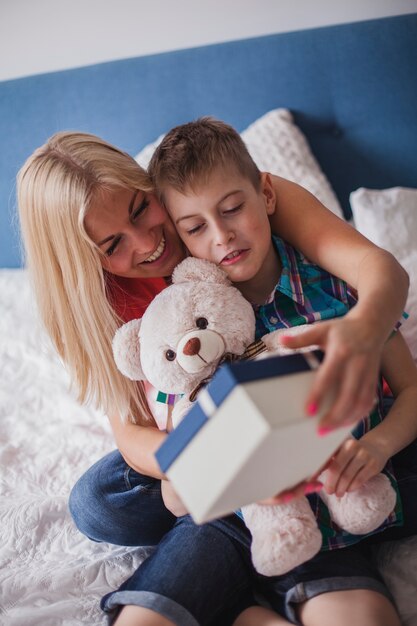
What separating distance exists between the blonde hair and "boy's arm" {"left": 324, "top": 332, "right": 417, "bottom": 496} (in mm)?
418

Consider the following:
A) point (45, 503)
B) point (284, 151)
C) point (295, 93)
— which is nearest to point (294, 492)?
point (45, 503)

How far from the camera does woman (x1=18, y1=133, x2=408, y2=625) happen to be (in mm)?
932

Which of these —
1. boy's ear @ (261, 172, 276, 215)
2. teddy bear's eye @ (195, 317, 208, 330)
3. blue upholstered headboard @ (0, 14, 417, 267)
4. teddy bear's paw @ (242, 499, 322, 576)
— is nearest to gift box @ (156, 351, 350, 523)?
teddy bear's paw @ (242, 499, 322, 576)

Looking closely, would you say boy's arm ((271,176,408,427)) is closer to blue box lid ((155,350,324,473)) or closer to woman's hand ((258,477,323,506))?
blue box lid ((155,350,324,473))

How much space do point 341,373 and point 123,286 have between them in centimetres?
66

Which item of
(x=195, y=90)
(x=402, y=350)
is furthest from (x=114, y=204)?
(x=195, y=90)

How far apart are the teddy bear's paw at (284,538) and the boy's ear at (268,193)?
508 millimetres

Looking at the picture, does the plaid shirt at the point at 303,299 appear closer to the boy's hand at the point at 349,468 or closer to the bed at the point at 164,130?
the boy's hand at the point at 349,468

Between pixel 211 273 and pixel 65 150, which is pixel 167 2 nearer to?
pixel 65 150

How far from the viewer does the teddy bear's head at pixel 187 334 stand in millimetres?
878

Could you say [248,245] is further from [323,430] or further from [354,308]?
[323,430]

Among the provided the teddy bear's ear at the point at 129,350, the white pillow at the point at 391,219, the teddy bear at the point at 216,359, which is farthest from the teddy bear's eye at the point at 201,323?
the white pillow at the point at 391,219

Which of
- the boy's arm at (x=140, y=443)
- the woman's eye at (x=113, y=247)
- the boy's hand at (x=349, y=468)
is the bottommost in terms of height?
the boy's hand at (x=349, y=468)

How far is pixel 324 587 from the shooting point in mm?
861
